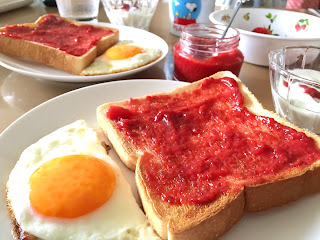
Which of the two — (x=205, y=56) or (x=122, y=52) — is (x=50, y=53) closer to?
(x=122, y=52)

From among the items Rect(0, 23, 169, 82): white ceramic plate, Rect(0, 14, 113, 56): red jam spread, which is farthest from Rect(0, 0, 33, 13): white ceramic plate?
Rect(0, 23, 169, 82): white ceramic plate

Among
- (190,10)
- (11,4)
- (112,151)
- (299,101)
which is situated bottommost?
(112,151)

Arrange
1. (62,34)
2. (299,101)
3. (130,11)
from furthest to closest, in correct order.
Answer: (130,11)
(62,34)
(299,101)

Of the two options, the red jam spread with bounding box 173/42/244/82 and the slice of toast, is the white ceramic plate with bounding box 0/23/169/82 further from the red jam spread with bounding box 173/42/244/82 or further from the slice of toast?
the red jam spread with bounding box 173/42/244/82

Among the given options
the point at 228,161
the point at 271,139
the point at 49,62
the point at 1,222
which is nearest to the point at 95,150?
the point at 1,222

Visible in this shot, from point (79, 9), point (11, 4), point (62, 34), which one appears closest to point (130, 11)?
point (79, 9)

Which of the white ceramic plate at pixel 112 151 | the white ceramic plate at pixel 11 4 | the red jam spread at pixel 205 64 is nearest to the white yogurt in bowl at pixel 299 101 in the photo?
the red jam spread at pixel 205 64
